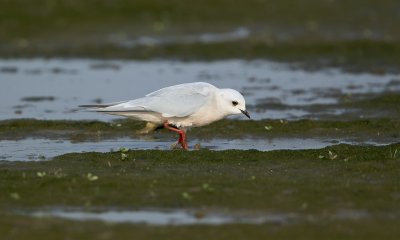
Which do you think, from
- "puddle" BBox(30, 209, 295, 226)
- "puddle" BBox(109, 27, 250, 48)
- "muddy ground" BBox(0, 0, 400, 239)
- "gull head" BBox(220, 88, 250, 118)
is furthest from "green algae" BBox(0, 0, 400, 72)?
"puddle" BBox(30, 209, 295, 226)

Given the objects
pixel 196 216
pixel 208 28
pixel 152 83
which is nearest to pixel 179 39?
pixel 208 28

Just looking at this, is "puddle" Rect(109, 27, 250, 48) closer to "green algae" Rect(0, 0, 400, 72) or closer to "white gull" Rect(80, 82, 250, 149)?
"green algae" Rect(0, 0, 400, 72)

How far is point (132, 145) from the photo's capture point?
15.5m

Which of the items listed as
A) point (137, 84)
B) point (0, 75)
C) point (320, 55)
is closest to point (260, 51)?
point (320, 55)

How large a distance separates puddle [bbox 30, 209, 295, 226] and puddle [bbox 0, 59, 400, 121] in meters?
7.55

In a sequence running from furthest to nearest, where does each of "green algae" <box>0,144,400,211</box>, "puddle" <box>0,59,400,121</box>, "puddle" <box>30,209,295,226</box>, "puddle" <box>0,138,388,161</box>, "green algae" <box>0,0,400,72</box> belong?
"green algae" <box>0,0,400,72</box> → "puddle" <box>0,59,400,121</box> → "puddle" <box>0,138,388,161</box> → "green algae" <box>0,144,400,211</box> → "puddle" <box>30,209,295,226</box>

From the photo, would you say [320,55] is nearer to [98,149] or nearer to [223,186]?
[98,149]

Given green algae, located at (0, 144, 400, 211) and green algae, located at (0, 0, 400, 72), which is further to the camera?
green algae, located at (0, 0, 400, 72)

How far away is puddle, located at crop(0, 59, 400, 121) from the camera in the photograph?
19280 mm

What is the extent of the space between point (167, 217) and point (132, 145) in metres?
5.45

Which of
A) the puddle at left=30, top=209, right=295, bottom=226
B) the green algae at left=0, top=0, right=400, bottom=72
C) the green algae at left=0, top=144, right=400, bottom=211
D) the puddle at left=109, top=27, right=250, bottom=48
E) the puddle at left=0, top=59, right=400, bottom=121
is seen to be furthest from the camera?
the puddle at left=109, top=27, right=250, bottom=48

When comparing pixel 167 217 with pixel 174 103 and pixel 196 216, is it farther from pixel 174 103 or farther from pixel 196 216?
pixel 174 103

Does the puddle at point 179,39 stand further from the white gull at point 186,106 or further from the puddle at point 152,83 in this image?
the white gull at point 186,106

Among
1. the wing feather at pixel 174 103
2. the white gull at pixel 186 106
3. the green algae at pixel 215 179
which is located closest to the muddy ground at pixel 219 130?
the green algae at pixel 215 179
